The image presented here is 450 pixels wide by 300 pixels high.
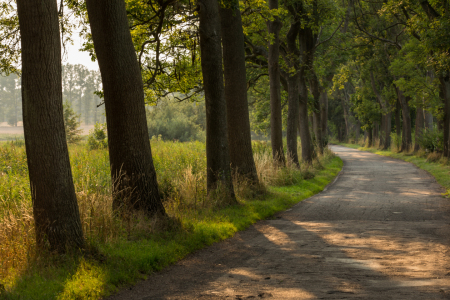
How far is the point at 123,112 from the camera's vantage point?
8.21m

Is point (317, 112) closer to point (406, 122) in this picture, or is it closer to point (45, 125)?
point (406, 122)

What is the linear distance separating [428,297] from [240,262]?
9.85 feet

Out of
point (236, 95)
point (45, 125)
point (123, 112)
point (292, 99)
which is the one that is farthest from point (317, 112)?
point (45, 125)

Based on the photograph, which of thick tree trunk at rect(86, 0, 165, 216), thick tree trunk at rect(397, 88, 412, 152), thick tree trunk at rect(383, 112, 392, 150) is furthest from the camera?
thick tree trunk at rect(383, 112, 392, 150)

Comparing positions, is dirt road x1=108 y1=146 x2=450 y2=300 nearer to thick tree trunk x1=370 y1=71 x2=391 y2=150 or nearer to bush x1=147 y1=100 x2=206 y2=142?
thick tree trunk x1=370 y1=71 x2=391 y2=150

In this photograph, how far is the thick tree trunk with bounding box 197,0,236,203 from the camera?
11289 mm

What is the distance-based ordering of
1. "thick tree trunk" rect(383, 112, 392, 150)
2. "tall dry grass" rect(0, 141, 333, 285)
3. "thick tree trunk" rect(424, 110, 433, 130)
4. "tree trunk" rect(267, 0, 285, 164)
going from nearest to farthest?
"tall dry grass" rect(0, 141, 333, 285) → "tree trunk" rect(267, 0, 285, 164) → "thick tree trunk" rect(424, 110, 433, 130) → "thick tree trunk" rect(383, 112, 392, 150)

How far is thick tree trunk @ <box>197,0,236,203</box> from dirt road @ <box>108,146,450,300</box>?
6.33 ft

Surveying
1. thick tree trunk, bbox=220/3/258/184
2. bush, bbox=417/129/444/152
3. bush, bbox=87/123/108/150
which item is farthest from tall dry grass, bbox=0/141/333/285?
bush, bbox=417/129/444/152

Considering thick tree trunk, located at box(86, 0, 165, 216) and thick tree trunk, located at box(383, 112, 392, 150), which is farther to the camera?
thick tree trunk, located at box(383, 112, 392, 150)

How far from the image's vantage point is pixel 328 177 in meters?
21.8

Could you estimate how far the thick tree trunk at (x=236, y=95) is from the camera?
13.5 metres

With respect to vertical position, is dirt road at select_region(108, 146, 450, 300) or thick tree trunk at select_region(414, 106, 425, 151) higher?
thick tree trunk at select_region(414, 106, 425, 151)

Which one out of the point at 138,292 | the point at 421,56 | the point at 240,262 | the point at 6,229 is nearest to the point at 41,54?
the point at 6,229
